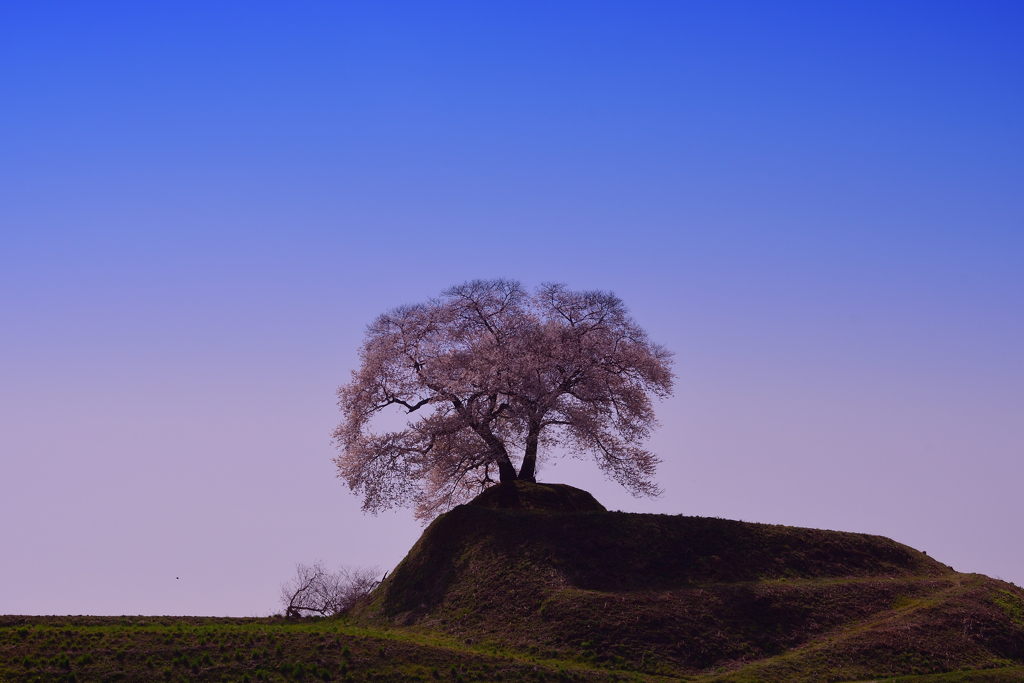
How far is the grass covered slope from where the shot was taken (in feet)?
108

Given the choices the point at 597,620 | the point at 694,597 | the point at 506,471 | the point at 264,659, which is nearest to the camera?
the point at 264,659

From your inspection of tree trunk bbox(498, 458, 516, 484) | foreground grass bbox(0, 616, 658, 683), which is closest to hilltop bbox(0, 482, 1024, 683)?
foreground grass bbox(0, 616, 658, 683)

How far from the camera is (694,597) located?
1422 inches

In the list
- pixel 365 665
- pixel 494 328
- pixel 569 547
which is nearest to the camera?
pixel 365 665

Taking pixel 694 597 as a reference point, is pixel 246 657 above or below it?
Answer: below

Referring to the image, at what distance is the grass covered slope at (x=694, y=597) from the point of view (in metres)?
32.8

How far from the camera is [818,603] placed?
37031 mm

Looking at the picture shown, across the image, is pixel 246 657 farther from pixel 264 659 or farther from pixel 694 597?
pixel 694 597

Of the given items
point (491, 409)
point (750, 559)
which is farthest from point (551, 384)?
point (750, 559)

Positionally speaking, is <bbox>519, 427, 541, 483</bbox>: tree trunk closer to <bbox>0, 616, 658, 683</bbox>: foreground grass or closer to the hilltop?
the hilltop

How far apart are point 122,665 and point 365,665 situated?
820cm

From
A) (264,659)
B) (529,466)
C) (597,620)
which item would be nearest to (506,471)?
(529,466)

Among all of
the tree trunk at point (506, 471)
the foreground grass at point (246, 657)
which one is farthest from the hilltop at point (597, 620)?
the tree trunk at point (506, 471)

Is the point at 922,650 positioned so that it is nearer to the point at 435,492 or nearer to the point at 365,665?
the point at 365,665
